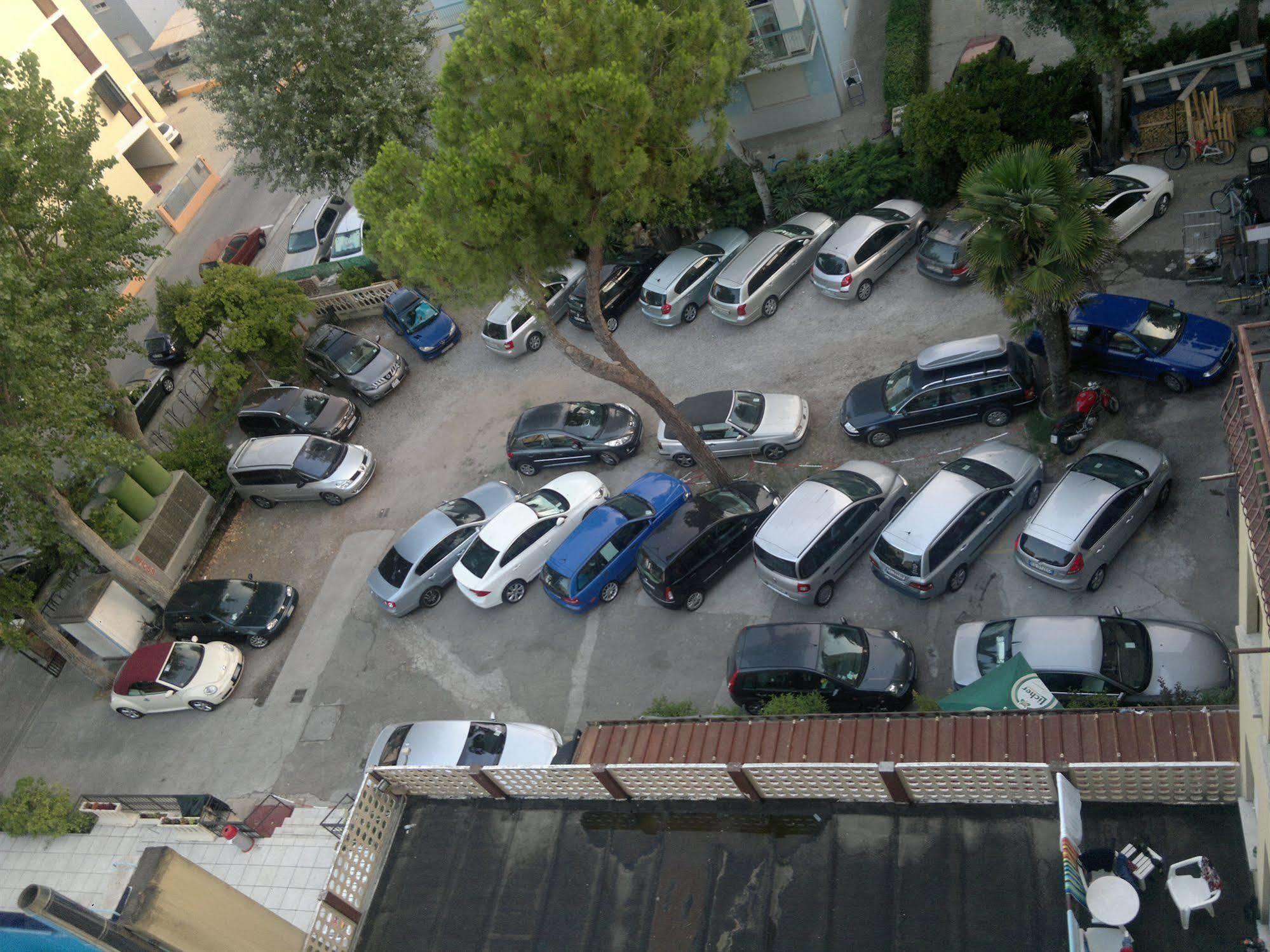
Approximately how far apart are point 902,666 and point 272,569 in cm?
1487

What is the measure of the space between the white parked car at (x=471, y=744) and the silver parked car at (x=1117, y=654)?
22.8 ft

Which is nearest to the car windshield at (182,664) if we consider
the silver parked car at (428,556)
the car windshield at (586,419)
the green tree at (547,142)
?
the silver parked car at (428,556)

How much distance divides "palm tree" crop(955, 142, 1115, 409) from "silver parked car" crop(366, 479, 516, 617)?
10.7 m

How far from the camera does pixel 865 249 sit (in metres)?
22.0

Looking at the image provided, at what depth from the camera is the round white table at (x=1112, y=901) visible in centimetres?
814

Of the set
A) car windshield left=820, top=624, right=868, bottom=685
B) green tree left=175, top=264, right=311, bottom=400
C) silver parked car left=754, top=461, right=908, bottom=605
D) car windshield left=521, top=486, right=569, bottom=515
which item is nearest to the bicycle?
silver parked car left=754, top=461, right=908, bottom=605

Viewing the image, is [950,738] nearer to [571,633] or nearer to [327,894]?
[327,894]

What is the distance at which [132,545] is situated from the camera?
21688mm

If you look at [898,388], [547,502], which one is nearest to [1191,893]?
[898,388]

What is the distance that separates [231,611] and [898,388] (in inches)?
582

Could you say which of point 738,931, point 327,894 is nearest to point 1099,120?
point 738,931

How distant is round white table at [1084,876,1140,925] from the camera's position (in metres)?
8.14

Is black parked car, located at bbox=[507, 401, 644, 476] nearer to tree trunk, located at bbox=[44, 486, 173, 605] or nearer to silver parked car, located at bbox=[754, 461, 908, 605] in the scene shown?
silver parked car, located at bbox=[754, 461, 908, 605]

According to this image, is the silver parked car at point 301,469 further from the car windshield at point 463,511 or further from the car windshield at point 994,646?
the car windshield at point 994,646
